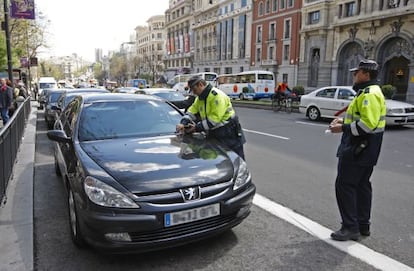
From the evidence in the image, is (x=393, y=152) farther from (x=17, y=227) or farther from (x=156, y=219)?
(x=17, y=227)

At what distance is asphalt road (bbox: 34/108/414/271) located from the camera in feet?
10.4

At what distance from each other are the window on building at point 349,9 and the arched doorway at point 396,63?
517 cm

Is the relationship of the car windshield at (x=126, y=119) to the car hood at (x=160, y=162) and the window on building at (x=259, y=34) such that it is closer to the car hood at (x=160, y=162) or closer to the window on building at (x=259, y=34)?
the car hood at (x=160, y=162)

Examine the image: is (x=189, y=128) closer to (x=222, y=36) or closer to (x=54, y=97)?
(x=54, y=97)

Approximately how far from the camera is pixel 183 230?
121 inches

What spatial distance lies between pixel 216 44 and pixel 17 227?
62.9 meters

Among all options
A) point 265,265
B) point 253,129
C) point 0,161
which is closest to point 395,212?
point 265,265

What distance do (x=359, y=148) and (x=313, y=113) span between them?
11863 mm

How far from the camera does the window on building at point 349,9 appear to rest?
116 feet

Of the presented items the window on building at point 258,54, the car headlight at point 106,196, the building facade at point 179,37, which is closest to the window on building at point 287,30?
the window on building at point 258,54

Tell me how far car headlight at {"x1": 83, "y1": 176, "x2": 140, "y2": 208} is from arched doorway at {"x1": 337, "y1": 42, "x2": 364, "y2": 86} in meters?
36.3

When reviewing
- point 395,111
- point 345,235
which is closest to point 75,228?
point 345,235

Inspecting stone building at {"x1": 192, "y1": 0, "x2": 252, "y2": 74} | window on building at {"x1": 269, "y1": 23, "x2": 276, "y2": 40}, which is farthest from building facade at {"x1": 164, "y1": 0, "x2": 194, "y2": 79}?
window on building at {"x1": 269, "y1": 23, "x2": 276, "y2": 40}

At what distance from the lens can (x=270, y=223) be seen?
405 centimetres
